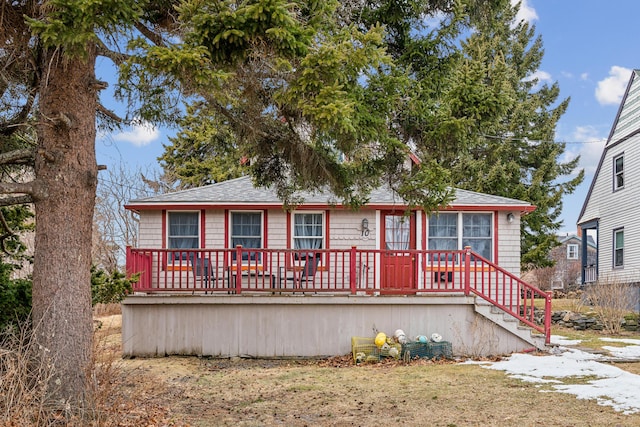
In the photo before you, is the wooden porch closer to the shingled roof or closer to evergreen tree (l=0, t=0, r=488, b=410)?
the shingled roof

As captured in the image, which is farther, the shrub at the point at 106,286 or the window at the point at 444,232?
the window at the point at 444,232

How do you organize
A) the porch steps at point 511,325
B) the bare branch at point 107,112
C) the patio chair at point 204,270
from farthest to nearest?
1. the patio chair at point 204,270
2. the porch steps at point 511,325
3. the bare branch at point 107,112

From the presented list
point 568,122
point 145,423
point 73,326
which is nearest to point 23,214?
point 73,326

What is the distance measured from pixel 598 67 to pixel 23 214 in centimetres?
2096

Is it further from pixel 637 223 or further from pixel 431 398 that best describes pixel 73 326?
pixel 637 223

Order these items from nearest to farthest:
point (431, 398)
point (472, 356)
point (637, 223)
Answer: point (431, 398), point (472, 356), point (637, 223)

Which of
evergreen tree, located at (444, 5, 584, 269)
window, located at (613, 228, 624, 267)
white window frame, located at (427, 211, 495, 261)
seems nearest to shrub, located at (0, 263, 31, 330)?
white window frame, located at (427, 211, 495, 261)

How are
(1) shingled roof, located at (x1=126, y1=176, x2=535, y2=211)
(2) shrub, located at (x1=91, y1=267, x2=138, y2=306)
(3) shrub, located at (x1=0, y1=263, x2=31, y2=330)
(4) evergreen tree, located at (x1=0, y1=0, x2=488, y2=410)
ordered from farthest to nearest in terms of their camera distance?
(1) shingled roof, located at (x1=126, y1=176, x2=535, y2=211) → (2) shrub, located at (x1=91, y1=267, x2=138, y2=306) → (3) shrub, located at (x1=0, y1=263, x2=31, y2=330) → (4) evergreen tree, located at (x1=0, y1=0, x2=488, y2=410)

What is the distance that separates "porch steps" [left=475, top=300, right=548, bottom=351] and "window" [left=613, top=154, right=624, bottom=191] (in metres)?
11.0

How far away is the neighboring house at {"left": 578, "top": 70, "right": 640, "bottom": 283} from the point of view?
59.5 ft

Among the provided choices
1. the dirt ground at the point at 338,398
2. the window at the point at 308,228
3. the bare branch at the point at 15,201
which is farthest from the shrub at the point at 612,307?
the bare branch at the point at 15,201

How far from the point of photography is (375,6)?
8469 mm

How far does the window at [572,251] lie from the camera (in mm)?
39031

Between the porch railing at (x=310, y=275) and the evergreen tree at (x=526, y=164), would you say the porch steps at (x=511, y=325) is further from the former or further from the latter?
the evergreen tree at (x=526, y=164)
